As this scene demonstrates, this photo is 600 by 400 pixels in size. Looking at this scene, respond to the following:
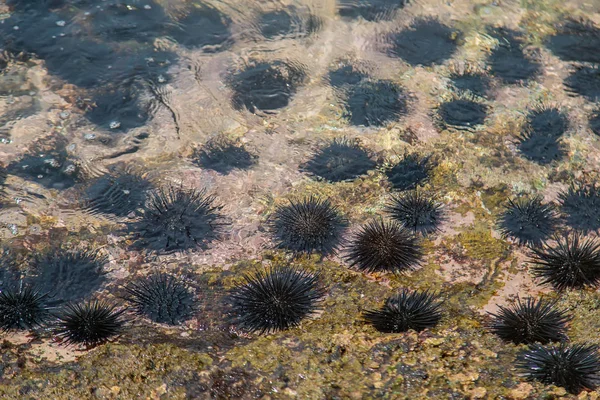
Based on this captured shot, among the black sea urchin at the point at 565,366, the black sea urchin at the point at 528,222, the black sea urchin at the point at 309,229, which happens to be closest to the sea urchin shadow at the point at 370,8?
the black sea urchin at the point at 528,222

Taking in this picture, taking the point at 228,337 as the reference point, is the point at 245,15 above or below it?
above

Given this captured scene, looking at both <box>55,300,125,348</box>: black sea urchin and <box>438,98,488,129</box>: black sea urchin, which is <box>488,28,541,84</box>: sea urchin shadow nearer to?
<box>438,98,488,129</box>: black sea urchin

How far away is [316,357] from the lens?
421cm

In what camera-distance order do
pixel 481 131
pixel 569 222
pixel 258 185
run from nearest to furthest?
pixel 569 222 < pixel 258 185 < pixel 481 131

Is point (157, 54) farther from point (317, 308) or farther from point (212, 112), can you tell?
point (317, 308)

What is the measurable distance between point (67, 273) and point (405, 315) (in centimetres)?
283

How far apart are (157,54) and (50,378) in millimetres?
4801

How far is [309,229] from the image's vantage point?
208 inches

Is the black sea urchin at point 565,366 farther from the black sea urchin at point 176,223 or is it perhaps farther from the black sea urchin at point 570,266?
the black sea urchin at point 176,223

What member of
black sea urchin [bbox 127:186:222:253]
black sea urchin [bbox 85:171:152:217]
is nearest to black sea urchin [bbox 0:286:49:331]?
black sea urchin [bbox 127:186:222:253]

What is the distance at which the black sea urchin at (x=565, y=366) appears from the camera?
3.72m

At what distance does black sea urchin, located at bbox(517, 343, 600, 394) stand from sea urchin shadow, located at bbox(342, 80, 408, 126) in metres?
3.49

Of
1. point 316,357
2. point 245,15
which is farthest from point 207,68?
point 316,357

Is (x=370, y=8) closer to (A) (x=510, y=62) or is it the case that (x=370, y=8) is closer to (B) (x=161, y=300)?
(A) (x=510, y=62)
